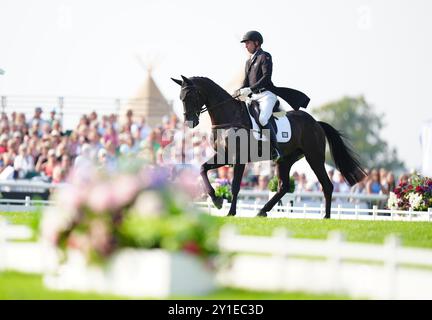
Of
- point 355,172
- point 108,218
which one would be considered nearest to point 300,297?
point 108,218

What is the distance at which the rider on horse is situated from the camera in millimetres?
21453

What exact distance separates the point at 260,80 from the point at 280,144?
1.37 m

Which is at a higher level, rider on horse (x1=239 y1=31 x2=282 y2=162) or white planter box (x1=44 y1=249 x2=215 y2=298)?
rider on horse (x1=239 y1=31 x2=282 y2=162)

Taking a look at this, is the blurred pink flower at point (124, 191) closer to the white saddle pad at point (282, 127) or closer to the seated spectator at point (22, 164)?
the white saddle pad at point (282, 127)

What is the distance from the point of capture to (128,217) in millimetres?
11633

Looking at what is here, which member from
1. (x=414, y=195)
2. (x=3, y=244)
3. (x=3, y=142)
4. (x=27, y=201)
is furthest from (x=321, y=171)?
(x=3, y=244)

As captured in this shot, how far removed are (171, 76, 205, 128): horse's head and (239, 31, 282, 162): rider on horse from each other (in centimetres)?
105

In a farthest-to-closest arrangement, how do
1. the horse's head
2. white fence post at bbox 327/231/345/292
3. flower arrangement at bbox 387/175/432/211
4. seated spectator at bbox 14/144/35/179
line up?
1. seated spectator at bbox 14/144/35/179
2. flower arrangement at bbox 387/175/432/211
3. the horse's head
4. white fence post at bbox 327/231/345/292

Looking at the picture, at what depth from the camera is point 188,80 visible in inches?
818

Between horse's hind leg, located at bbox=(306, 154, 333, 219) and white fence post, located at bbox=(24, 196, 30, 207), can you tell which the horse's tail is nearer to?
horse's hind leg, located at bbox=(306, 154, 333, 219)

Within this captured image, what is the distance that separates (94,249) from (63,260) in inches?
35.3

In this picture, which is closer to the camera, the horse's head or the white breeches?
the horse's head

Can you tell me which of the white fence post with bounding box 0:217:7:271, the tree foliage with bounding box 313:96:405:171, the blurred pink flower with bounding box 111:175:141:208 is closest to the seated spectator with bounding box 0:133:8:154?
the white fence post with bounding box 0:217:7:271

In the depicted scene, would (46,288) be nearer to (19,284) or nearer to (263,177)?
(19,284)
